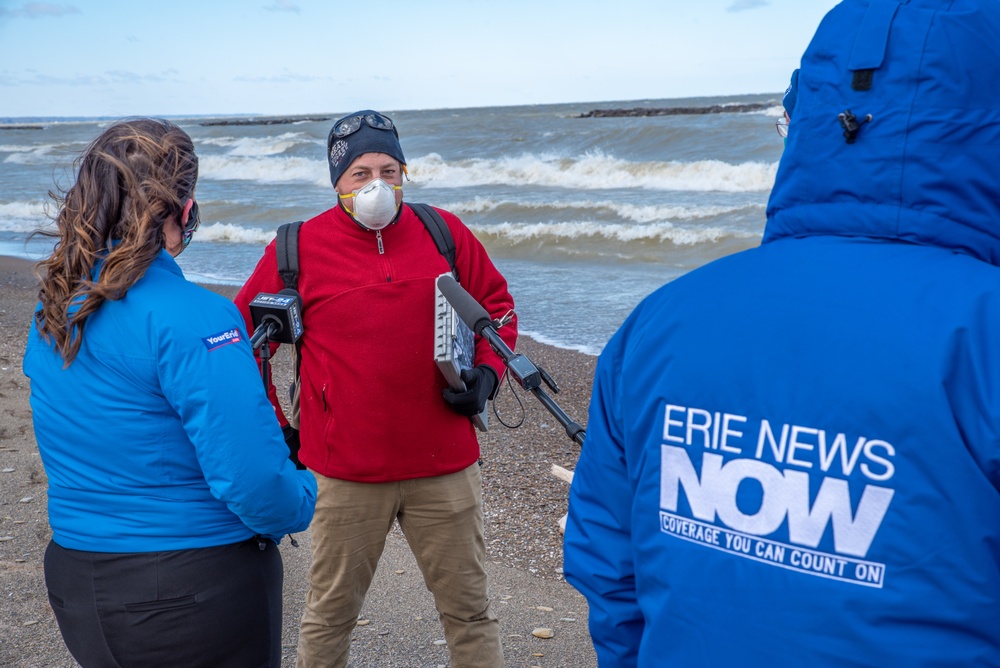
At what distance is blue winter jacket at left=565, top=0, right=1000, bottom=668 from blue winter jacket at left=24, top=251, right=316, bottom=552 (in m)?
0.99

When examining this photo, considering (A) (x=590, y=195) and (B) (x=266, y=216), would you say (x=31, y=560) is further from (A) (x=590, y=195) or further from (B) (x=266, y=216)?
(A) (x=590, y=195)

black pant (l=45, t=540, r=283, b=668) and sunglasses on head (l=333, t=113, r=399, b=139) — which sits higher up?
sunglasses on head (l=333, t=113, r=399, b=139)

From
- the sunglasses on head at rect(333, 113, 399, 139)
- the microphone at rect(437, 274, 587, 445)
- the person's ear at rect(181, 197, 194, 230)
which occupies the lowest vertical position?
the microphone at rect(437, 274, 587, 445)

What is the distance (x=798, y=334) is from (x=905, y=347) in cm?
13

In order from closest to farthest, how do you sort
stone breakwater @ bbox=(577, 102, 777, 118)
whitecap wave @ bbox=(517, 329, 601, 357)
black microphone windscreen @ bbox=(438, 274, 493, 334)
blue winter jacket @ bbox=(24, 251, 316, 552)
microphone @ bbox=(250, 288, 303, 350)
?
1. blue winter jacket @ bbox=(24, 251, 316, 552)
2. black microphone windscreen @ bbox=(438, 274, 493, 334)
3. microphone @ bbox=(250, 288, 303, 350)
4. whitecap wave @ bbox=(517, 329, 601, 357)
5. stone breakwater @ bbox=(577, 102, 777, 118)

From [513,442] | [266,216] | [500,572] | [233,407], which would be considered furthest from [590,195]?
[233,407]

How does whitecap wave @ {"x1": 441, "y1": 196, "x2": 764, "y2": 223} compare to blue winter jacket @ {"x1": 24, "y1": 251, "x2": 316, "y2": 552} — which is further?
whitecap wave @ {"x1": 441, "y1": 196, "x2": 764, "y2": 223}

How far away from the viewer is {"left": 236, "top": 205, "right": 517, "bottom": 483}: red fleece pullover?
295cm

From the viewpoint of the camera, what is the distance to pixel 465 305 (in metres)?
2.61

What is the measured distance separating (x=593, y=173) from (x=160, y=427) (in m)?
26.7

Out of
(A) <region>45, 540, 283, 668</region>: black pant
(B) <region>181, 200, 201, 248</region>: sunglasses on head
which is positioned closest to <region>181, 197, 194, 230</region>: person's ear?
(B) <region>181, 200, 201, 248</region>: sunglasses on head

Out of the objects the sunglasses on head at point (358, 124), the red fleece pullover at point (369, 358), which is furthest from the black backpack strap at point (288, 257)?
the sunglasses on head at point (358, 124)

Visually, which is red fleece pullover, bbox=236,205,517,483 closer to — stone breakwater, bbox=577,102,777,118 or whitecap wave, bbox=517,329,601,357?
whitecap wave, bbox=517,329,601,357

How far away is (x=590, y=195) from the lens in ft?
78.2
